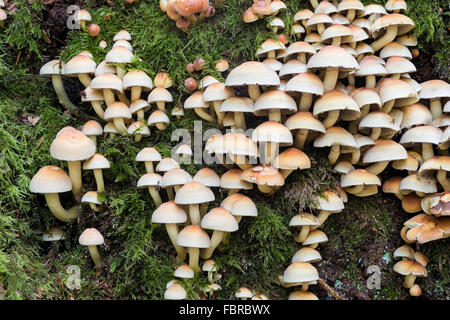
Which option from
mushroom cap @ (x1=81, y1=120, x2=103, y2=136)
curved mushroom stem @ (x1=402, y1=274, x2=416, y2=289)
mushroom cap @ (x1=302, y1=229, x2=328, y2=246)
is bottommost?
curved mushroom stem @ (x1=402, y1=274, x2=416, y2=289)

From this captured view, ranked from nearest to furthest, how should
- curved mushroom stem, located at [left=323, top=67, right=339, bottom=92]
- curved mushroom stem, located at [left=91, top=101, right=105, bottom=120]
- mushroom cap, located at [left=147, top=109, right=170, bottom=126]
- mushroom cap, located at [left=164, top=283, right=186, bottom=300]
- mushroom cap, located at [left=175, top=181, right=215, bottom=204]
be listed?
mushroom cap, located at [left=164, top=283, right=186, bottom=300]
mushroom cap, located at [left=175, top=181, right=215, bottom=204]
curved mushroom stem, located at [left=323, top=67, right=339, bottom=92]
mushroom cap, located at [left=147, top=109, right=170, bottom=126]
curved mushroom stem, located at [left=91, top=101, right=105, bottom=120]

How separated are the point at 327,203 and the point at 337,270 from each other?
0.55 metres

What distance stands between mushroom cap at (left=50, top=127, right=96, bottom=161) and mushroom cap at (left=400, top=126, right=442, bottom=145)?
93.9 inches

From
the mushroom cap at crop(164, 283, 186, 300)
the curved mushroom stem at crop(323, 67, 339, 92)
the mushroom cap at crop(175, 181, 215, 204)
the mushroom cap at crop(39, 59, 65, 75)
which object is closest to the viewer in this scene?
the mushroom cap at crop(164, 283, 186, 300)

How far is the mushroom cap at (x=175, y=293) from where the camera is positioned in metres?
2.60

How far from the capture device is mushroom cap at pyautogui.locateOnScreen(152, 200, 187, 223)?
279 cm

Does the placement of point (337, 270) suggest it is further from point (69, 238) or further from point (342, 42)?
point (69, 238)

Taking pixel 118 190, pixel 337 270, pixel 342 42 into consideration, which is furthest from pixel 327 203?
pixel 118 190

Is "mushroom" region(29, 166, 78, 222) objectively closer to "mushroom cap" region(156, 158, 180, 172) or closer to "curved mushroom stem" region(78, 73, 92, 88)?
"mushroom cap" region(156, 158, 180, 172)

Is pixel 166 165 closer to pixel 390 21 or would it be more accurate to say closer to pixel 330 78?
pixel 330 78

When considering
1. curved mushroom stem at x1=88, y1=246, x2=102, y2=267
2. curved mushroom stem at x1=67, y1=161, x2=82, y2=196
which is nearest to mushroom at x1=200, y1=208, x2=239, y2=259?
curved mushroom stem at x1=88, y1=246, x2=102, y2=267

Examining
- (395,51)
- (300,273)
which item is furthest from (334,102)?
(300,273)

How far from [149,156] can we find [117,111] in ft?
1.52

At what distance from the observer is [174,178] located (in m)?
2.88
